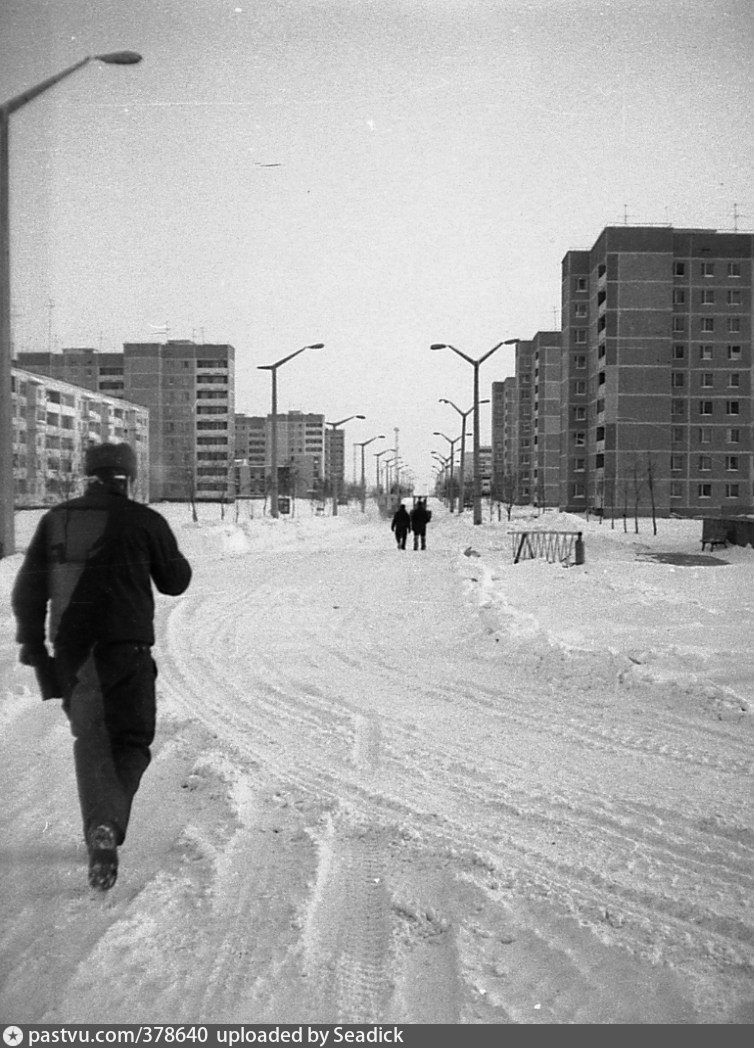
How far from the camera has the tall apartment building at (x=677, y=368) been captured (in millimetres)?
52250

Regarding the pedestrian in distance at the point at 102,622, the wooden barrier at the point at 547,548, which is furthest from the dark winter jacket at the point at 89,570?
the wooden barrier at the point at 547,548

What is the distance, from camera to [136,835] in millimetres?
3139

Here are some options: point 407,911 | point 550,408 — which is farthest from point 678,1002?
point 550,408

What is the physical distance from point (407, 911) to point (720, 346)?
2197 inches

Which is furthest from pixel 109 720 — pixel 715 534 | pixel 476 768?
pixel 715 534

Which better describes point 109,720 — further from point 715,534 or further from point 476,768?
point 715,534

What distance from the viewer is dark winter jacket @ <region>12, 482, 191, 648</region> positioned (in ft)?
7.86

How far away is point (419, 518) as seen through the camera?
19672 millimetres

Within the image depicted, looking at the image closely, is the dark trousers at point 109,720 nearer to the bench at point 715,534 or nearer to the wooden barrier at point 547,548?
the wooden barrier at point 547,548

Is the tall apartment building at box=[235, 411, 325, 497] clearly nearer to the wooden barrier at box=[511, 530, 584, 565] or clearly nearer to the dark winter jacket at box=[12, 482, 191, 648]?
the dark winter jacket at box=[12, 482, 191, 648]

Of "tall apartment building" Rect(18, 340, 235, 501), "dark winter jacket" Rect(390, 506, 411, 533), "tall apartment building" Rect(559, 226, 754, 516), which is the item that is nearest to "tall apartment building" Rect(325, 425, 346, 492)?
"dark winter jacket" Rect(390, 506, 411, 533)

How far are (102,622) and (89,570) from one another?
16 cm

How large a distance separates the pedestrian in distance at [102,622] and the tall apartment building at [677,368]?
165ft
